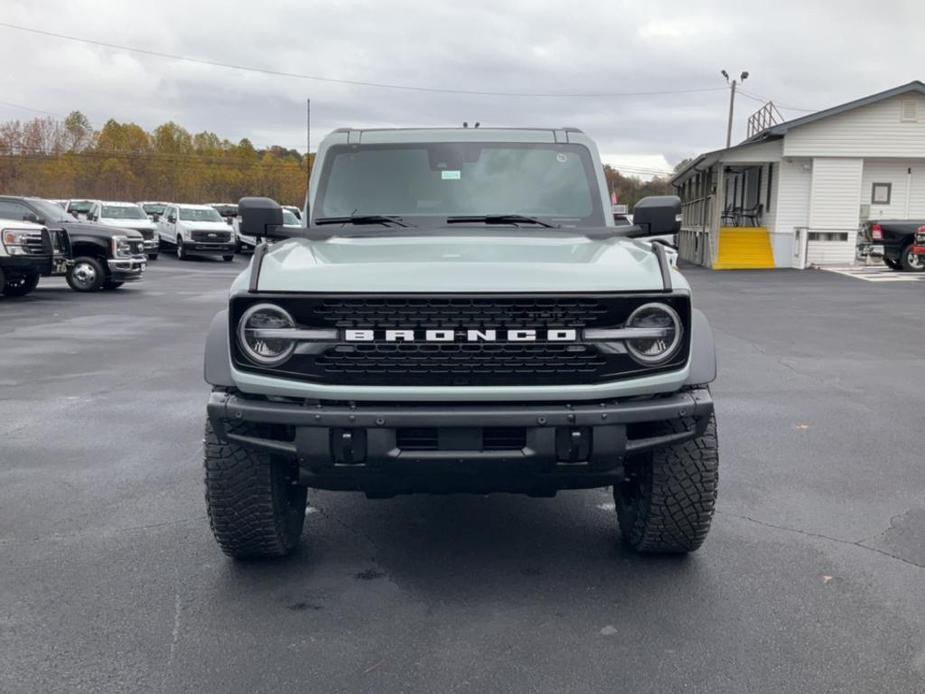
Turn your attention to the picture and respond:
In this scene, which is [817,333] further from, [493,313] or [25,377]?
[493,313]

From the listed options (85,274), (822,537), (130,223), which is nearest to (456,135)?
(822,537)

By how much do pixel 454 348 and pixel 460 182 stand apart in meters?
1.95

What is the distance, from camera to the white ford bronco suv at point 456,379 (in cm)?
357

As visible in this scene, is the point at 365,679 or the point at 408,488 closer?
the point at 365,679

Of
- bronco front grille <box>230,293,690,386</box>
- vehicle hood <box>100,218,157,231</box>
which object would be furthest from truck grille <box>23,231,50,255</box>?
bronco front grille <box>230,293,690,386</box>

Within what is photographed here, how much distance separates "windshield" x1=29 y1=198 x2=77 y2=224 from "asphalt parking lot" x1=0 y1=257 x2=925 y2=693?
13.4 m

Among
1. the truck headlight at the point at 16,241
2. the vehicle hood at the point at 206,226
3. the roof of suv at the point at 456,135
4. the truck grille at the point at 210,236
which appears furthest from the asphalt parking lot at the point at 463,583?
the vehicle hood at the point at 206,226

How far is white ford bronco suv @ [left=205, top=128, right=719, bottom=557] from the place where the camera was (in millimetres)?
3568

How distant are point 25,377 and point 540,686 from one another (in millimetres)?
7922

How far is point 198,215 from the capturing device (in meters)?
36.2

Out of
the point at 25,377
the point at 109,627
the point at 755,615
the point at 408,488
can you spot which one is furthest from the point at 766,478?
the point at 25,377

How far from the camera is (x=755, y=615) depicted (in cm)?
374

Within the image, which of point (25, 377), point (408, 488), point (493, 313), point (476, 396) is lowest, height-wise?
point (25, 377)

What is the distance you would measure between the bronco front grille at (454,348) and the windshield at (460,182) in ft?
5.12
